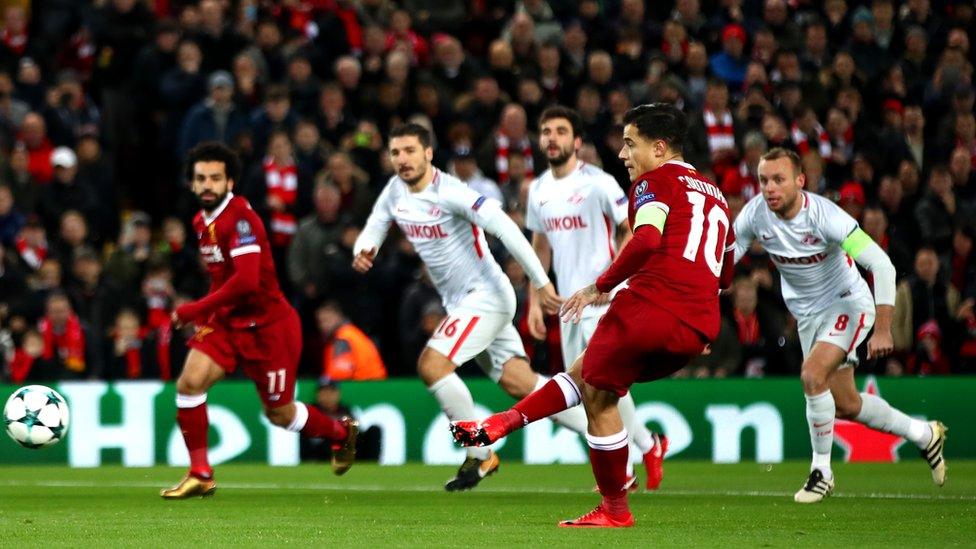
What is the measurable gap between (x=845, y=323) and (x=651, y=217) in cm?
337

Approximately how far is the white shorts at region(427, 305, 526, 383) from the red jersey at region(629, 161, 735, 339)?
9.30ft

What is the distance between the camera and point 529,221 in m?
12.1

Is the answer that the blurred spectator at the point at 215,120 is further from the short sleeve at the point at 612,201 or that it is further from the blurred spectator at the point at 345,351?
the short sleeve at the point at 612,201

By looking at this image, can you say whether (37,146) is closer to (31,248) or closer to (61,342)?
(31,248)

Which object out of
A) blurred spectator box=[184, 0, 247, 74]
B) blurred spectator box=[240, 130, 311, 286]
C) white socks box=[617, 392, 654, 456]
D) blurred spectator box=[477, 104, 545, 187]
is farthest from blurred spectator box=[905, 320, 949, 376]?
blurred spectator box=[184, 0, 247, 74]

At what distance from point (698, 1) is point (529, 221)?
399 inches

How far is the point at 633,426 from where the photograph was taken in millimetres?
11617

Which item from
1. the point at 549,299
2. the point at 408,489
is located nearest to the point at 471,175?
the point at 408,489

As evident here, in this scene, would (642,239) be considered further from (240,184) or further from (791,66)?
(791,66)

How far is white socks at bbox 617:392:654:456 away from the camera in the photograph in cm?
1159

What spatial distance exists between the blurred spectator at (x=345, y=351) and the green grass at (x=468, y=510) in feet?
6.46

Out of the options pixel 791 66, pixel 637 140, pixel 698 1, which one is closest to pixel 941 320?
pixel 791 66

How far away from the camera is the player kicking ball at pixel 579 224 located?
11.6 m

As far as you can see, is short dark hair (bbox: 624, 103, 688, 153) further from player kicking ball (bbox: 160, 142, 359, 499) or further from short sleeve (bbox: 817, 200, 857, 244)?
player kicking ball (bbox: 160, 142, 359, 499)
